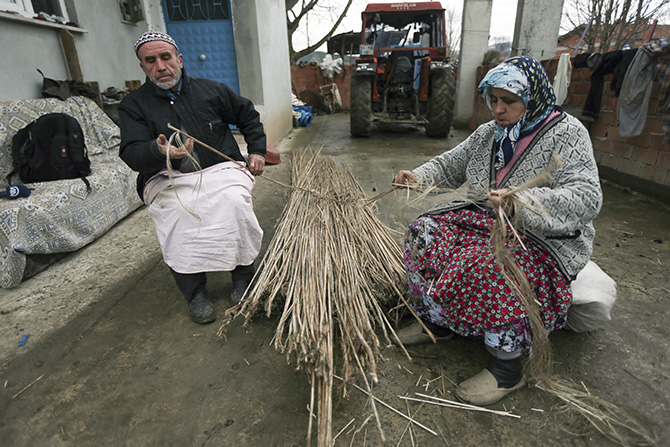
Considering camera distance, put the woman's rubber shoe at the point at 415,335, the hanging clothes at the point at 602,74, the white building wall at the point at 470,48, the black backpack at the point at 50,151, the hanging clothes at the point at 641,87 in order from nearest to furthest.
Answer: the woman's rubber shoe at the point at 415,335 → the black backpack at the point at 50,151 → the hanging clothes at the point at 641,87 → the hanging clothes at the point at 602,74 → the white building wall at the point at 470,48

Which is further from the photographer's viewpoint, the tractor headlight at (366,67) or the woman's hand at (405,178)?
the tractor headlight at (366,67)

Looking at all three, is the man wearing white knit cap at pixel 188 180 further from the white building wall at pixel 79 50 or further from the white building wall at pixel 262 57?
the white building wall at pixel 262 57

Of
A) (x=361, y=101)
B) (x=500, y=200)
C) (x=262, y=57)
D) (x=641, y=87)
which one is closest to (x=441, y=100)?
(x=361, y=101)

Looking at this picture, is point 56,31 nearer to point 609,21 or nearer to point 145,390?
point 145,390

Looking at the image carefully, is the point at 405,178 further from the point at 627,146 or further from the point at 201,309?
the point at 627,146

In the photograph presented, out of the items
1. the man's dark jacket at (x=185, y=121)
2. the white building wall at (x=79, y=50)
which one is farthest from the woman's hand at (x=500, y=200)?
the white building wall at (x=79, y=50)

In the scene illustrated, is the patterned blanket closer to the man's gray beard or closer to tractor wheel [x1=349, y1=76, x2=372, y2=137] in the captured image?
the man's gray beard

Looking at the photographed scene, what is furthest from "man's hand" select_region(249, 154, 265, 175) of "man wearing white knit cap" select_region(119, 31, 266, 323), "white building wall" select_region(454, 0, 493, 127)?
"white building wall" select_region(454, 0, 493, 127)

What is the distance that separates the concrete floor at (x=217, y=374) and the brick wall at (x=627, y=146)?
1366mm

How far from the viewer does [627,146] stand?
137 inches

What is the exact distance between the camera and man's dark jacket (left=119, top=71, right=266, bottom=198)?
172 cm

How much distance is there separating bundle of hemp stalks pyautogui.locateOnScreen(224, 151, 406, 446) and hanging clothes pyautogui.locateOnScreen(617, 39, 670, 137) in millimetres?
2687

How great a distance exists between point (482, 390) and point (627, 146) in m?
3.43

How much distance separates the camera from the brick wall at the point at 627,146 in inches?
122
